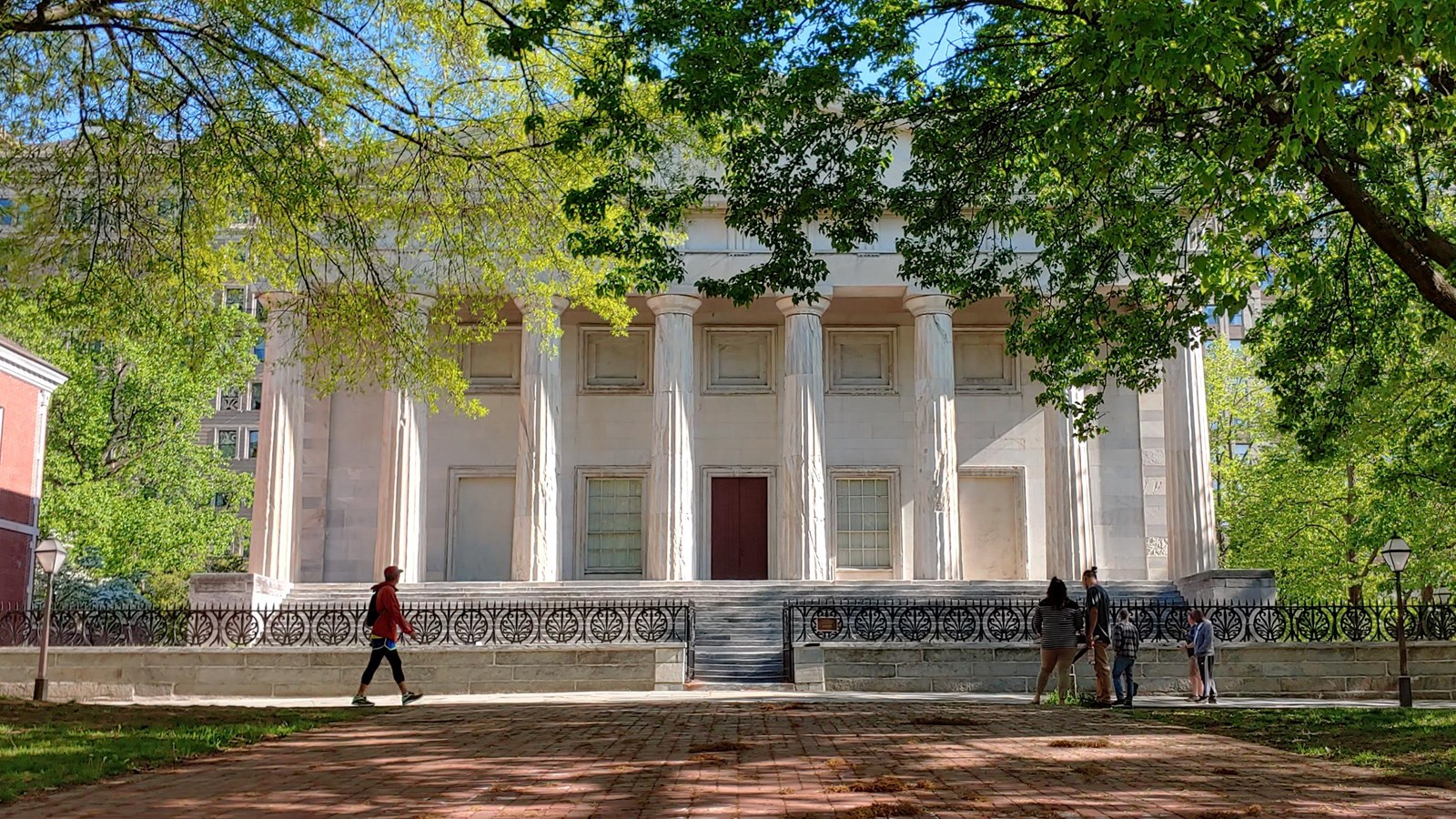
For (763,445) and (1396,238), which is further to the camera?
(763,445)

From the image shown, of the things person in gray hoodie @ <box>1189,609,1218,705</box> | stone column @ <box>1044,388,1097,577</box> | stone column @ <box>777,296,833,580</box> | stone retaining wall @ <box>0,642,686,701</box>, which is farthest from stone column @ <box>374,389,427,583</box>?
person in gray hoodie @ <box>1189,609,1218,705</box>

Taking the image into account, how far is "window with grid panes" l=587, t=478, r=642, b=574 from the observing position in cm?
3769

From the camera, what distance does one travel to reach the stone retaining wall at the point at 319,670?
2180 cm

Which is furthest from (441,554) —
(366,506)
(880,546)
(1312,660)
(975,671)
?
(1312,660)

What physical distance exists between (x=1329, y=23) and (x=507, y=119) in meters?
11.0

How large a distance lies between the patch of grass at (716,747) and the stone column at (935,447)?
22593 millimetres

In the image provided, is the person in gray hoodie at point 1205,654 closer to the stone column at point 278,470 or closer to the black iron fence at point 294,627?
the black iron fence at point 294,627

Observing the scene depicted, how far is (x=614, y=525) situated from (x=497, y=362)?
18.4 ft

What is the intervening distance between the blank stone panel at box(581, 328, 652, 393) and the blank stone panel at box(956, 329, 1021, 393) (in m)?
8.89

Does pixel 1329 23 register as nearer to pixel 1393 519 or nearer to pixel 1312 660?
pixel 1312 660

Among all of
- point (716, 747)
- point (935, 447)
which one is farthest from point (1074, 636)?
point (935, 447)

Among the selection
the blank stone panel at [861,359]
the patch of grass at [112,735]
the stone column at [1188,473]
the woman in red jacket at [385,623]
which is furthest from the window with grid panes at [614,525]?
the patch of grass at [112,735]

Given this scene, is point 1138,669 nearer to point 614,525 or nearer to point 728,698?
point 728,698

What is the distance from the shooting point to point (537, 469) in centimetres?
3356
